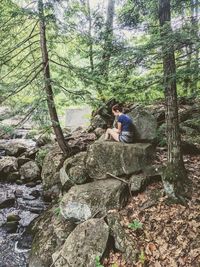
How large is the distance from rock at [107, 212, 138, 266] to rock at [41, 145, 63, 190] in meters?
4.42

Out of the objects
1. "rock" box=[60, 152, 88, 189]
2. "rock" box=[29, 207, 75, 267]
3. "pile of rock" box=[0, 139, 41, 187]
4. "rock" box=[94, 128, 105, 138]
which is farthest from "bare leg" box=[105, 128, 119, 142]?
"pile of rock" box=[0, 139, 41, 187]

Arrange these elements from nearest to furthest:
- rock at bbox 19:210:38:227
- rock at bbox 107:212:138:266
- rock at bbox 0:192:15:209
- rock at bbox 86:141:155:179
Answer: rock at bbox 107:212:138:266
rock at bbox 86:141:155:179
rock at bbox 19:210:38:227
rock at bbox 0:192:15:209

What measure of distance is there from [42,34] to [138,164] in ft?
17.2

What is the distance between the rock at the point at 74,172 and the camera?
7.97 metres

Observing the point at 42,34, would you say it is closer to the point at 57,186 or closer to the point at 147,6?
the point at 147,6

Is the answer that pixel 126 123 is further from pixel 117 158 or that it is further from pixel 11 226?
pixel 11 226

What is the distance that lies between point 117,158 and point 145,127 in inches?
55.5

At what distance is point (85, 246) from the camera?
5.63 metres

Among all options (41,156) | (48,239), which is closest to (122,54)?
(48,239)

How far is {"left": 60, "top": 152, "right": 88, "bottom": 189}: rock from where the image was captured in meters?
7.97

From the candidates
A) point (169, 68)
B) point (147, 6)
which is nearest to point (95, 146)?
point (169, 68)

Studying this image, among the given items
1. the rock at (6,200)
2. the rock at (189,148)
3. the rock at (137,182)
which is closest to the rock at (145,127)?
the rock at (189,148)

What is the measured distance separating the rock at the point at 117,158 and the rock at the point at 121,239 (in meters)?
1.48

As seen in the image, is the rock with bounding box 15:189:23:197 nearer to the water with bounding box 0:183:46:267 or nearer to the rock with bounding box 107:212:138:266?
the water with bounding box 0:183:46:267
